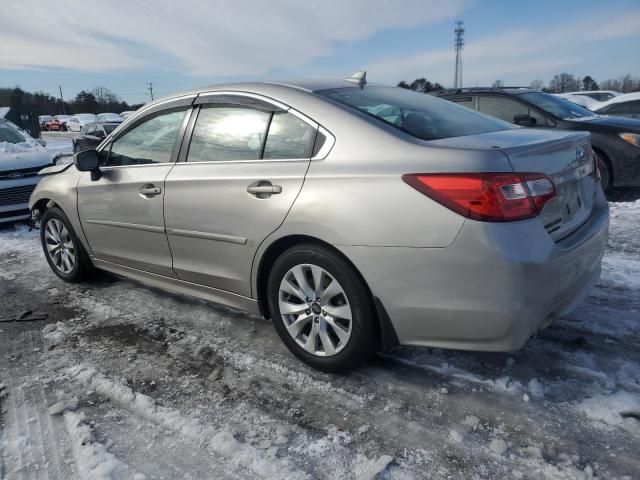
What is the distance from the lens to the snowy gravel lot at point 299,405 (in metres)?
2.16


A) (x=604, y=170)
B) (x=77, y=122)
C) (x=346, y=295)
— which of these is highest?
(x=77, y=122)

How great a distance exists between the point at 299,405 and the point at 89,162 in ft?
8.42

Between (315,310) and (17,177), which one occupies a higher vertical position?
(17,177)

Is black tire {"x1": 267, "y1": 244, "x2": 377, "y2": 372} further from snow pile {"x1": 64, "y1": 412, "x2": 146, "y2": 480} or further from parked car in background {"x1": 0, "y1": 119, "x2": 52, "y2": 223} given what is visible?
parked car in background {"x1": 0, "y1": 119, "x2": 52, "y2": 223}

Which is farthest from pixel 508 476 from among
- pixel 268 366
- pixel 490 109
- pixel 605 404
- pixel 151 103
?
pixel 490 109

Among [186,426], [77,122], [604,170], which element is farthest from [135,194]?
[77,122]

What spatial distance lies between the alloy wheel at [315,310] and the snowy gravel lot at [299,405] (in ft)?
0.69

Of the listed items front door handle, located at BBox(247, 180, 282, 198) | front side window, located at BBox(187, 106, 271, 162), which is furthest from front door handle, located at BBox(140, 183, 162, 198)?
front door handle, located at BBox(247, 180, 282, 198)

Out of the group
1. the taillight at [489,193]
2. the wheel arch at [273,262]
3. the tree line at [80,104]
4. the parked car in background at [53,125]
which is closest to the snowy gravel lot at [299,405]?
the wheel arch at [273,262]

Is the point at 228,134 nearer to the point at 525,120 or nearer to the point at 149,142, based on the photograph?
the point at 149,142

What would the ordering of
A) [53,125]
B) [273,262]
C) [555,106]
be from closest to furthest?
[273,262] → [555,106] → [53,125]

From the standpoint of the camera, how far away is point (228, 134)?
319cm

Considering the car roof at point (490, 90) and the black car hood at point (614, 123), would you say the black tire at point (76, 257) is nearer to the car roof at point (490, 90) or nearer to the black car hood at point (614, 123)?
the car roof at point (490, 90)

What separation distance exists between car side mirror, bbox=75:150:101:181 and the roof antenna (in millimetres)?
2053
